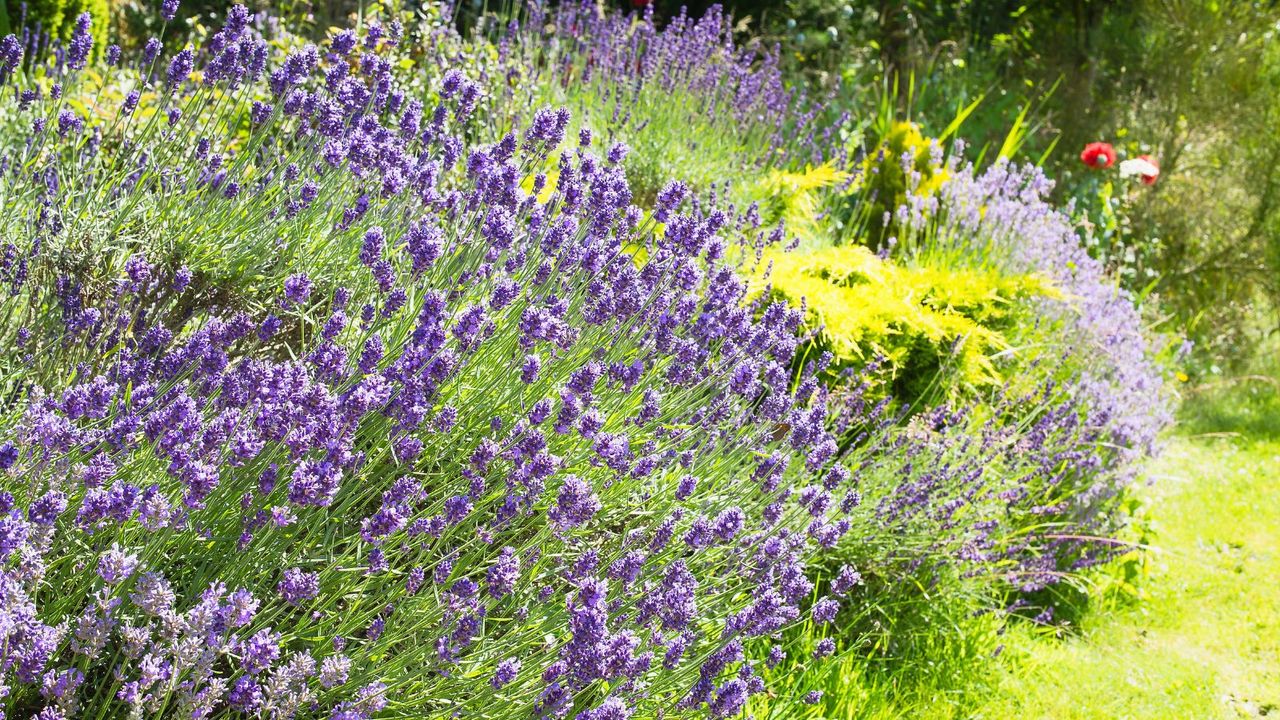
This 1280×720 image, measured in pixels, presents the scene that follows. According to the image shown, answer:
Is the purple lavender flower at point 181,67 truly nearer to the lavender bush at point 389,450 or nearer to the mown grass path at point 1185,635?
the lavender bush at point 389,450

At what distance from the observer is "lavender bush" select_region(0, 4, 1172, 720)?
1.79m

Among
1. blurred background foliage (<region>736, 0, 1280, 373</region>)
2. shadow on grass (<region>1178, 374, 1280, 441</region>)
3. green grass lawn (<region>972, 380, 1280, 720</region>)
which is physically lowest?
shadow on grass (<region>1178, 374, 1280, 441</region>)

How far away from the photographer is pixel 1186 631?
15.2 feet

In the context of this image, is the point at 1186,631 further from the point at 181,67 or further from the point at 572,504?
the point at 181,67

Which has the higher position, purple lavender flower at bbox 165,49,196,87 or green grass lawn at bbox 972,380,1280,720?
purple lavender flower at bbox 165,49,196,87

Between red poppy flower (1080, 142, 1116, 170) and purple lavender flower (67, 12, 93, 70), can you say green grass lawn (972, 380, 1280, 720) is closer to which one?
red poppy flower (1080, 142, 1116, 170)

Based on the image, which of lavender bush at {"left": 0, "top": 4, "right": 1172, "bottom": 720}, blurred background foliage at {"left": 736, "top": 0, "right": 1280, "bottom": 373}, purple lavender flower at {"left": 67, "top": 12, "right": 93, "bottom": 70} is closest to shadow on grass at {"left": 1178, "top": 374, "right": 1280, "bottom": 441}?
blurred background foliage at {"left": 736, "top": 0, "right": 1280, "bottom": 373}

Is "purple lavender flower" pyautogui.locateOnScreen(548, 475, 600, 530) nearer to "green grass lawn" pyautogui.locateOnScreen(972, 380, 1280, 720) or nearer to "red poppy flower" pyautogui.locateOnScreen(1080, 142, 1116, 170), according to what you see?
"green grass lawn" pyautogui.locateOnScreen(972, 380, 1280, 720)

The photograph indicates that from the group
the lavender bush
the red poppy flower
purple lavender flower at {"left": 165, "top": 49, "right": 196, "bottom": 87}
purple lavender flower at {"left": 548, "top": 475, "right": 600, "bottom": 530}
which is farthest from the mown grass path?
purple lavender flower at {"left": 165, "top": 49, "right": 196, "bottom": 87}

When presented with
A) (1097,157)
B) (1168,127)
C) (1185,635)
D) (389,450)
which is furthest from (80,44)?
(1168,127)

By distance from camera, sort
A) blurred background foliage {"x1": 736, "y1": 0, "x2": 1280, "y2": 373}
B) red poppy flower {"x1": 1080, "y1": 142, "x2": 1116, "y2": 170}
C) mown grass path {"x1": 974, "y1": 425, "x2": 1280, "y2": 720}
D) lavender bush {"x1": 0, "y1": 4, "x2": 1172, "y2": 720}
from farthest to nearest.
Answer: blurred background foliage {"x1": 736, "y1": 0, "x2": 1280, "y2": 373} → red poppy flower {"x1": 1080, "y1": 142, "x2": 1116, "y2": 170} → mown grass path {"x1": 974, "y1": 425, "x2": 1280, "y2": 720} → lavender bush {"x1": 0, "y1": 4, "x2": 1172, "y2": 720}

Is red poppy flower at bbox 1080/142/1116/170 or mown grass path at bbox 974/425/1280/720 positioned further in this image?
red poppy flower at bbox 1080/142/1116/170

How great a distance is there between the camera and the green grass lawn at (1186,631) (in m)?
3.96

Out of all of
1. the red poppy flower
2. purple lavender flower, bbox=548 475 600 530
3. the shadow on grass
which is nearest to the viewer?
Result: purple lavender flower, bbox=548 475 600 530
